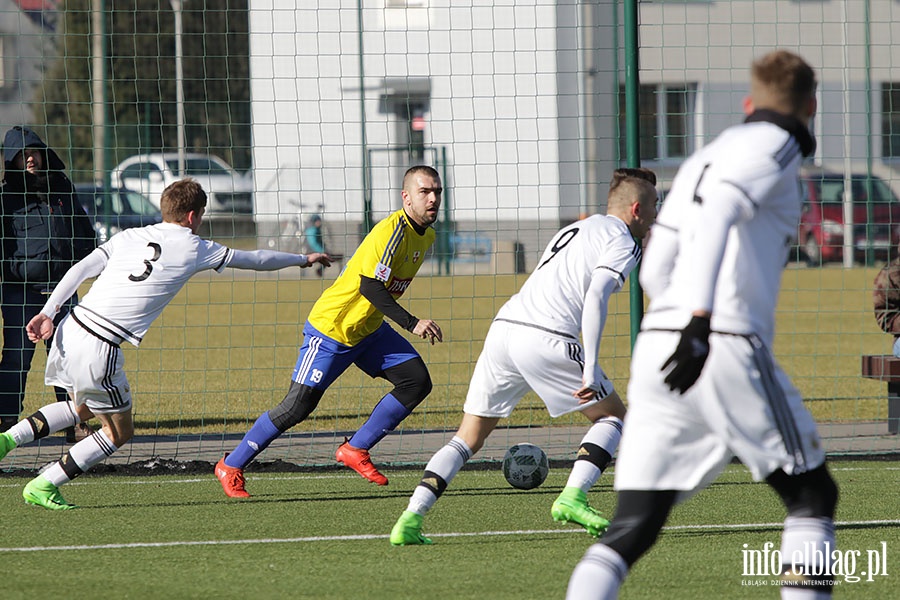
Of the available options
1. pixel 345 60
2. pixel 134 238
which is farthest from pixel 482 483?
pixel 345 60

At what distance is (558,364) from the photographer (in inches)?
224

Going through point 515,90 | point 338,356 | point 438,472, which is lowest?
point 438,472

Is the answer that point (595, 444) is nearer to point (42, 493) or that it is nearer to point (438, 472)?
point (438, 472)

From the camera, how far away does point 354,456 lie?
24.3 ft

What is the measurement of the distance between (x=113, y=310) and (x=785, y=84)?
3.99 meters

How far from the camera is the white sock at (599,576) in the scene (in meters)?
3.36

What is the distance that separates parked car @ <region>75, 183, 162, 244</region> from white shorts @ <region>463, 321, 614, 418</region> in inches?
180

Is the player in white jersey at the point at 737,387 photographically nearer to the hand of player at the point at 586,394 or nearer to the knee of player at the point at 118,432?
the hand of player at the point at 586,394

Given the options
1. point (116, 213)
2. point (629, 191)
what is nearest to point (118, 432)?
→ point (629, 191)

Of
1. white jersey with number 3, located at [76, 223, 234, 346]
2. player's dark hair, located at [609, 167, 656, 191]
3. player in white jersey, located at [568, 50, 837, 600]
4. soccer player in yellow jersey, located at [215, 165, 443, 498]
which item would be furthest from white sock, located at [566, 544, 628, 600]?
white jersey with number 3, located at [76, 223, 234, 346]

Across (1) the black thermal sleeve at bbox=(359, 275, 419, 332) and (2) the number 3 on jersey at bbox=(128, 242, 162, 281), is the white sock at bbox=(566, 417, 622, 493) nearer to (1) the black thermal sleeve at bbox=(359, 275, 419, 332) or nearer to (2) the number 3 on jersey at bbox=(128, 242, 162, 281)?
(1) the black thermal sleeve at bbox=(359, 275, 419, 332)

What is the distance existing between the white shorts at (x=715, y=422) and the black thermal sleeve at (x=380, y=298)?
10.4 ft

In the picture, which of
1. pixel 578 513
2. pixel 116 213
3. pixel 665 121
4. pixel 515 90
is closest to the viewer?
pixel 578 513

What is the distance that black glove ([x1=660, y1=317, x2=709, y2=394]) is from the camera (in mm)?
3234
